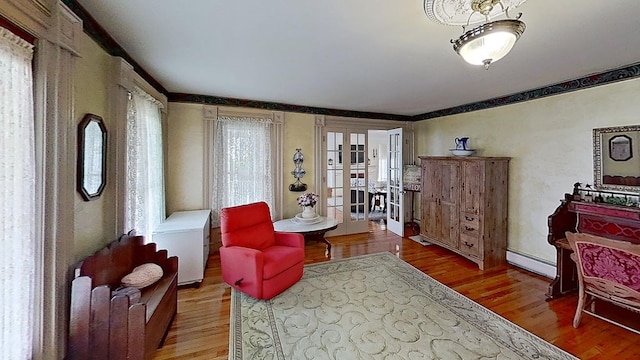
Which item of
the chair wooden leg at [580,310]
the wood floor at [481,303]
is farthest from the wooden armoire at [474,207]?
the chair wooden leg at [580,310]

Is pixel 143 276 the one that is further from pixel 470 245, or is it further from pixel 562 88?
pixel 562 88

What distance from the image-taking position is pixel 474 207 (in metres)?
3.69

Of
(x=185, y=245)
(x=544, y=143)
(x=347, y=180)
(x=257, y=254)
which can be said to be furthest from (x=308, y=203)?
(x=544, y=143)

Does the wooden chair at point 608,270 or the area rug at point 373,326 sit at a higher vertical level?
the wooden chair at point 608,270

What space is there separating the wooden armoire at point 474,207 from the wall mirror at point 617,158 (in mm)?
988

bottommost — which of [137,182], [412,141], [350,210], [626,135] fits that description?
[350,210]

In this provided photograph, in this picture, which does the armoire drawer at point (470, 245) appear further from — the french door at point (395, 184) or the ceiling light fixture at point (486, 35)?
the ceiling light fixture at point (486, 35)

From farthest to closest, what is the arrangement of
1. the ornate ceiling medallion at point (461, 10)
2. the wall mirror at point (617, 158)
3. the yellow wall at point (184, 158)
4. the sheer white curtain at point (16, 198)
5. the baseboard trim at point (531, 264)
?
the yellow wall at point (184, 158) < the baseboard trim at point (531, 264) < the wall mirror at point (617, 158) < the ornate ceiling medallion at point (461, 10) < the sheer white curtain at point (16, 198)

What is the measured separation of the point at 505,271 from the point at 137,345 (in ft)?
13.7

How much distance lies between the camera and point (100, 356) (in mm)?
1595

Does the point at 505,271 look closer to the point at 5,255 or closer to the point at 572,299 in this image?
the point at 572,299

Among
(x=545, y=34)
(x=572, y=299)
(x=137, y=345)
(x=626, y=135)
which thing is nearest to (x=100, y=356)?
(x=137, y=345)

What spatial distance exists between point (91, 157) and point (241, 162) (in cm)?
236

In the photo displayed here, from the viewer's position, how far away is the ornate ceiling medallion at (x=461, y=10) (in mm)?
1354
